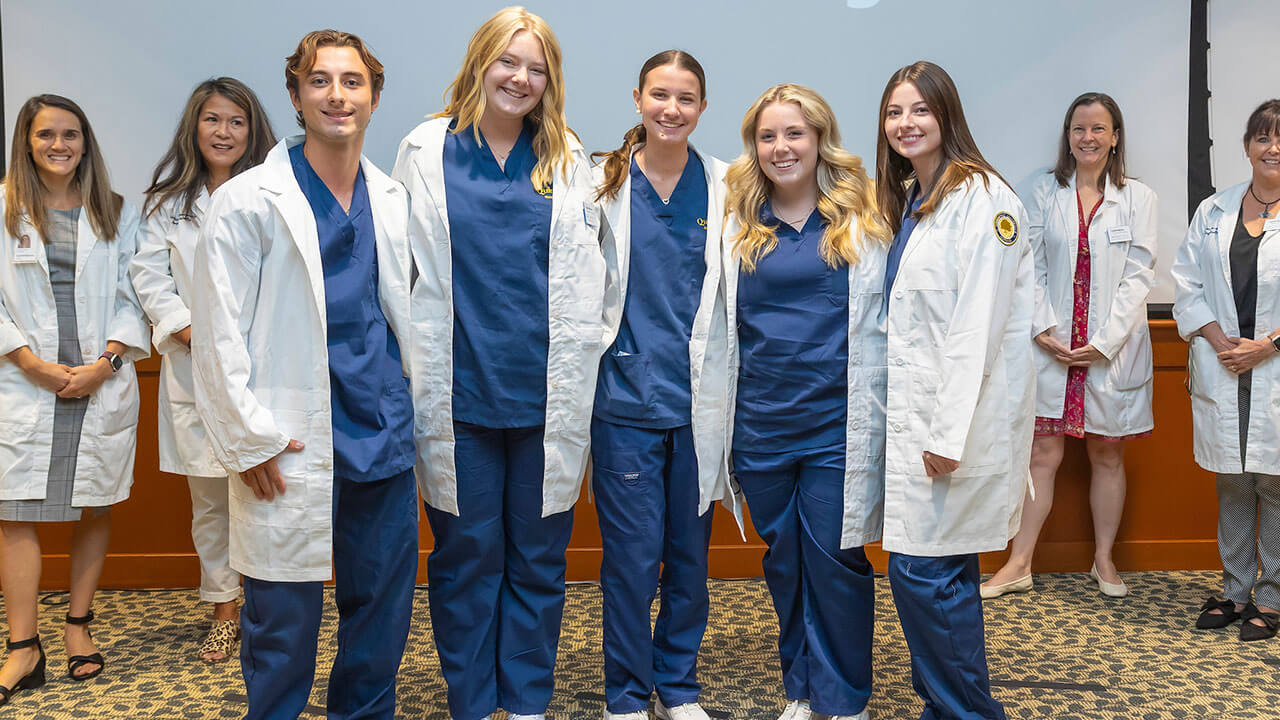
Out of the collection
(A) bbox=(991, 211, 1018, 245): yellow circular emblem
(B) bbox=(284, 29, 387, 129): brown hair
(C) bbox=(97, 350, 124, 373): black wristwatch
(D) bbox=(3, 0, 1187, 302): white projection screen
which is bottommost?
(C) bbox=(97, 350, 124, 373): black wristwatch

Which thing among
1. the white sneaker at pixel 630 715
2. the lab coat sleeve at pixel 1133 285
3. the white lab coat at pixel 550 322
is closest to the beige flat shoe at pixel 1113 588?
the lab coat sleeve at pixel 1133 285

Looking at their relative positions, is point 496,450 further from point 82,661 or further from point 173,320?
point 82,661

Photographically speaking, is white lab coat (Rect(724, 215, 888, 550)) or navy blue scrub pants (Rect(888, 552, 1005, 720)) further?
white lab coat (Rect(724, 215, 888, 550))

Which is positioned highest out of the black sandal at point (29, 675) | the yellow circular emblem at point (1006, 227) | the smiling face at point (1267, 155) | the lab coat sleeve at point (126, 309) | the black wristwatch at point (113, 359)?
the smiling face at point (1267, 155)

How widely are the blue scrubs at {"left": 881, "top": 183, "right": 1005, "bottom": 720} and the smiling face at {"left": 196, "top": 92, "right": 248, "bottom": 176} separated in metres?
2.08

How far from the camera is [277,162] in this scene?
6.55 ft

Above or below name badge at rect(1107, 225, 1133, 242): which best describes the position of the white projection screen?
above

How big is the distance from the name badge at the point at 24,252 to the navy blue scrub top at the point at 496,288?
1394 mm

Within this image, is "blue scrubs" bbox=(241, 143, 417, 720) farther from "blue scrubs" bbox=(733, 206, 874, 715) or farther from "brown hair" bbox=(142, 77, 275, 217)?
"brown hair" bbox=(142, 77, 275, 217)

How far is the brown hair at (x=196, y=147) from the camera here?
299cm

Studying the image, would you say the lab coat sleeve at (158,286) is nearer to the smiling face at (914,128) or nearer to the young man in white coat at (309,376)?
the young man in white coat at (309,376)

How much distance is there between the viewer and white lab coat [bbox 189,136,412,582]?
187 centimetres

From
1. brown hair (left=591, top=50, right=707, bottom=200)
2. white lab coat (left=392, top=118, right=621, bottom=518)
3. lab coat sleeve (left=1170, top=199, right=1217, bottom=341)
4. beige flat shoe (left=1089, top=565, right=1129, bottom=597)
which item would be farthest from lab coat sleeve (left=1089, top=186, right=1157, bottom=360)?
white lab coat (left=392, top=118, right=621, bottom=518)

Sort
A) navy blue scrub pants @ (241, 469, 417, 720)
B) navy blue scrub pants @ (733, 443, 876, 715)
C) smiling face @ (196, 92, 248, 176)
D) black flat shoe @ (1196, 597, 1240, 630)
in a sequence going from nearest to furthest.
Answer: navy blue scrub pants @ (241, 469, 417, 720), navy blue scrub pants @ (733, 443, 876, 715), smiling face @ (196, 92, 248, 176), black flat shoe @ (1196, 597, 1240, 630)
